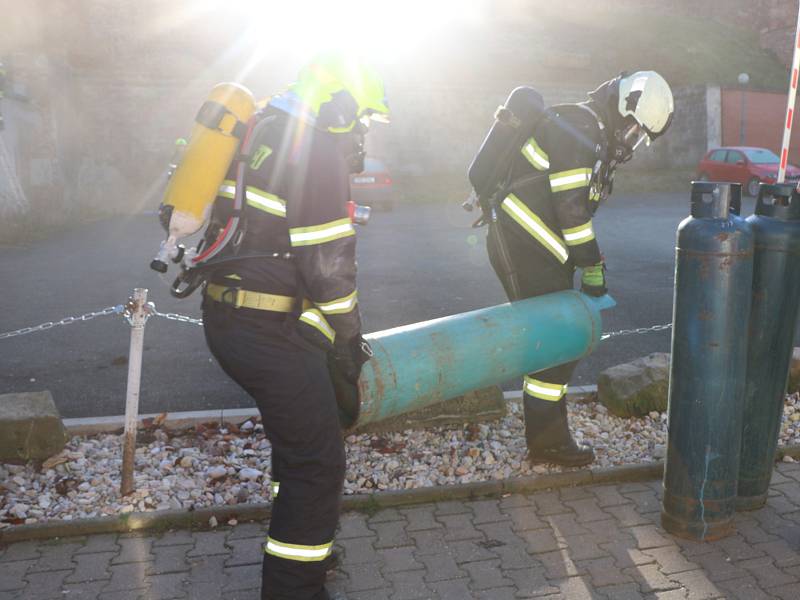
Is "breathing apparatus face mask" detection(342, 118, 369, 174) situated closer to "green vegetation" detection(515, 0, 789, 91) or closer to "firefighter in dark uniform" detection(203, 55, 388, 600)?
"firefighter in dark uniform" detection(203, 55, 388, 600)

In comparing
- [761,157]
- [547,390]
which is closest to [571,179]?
[547,390]

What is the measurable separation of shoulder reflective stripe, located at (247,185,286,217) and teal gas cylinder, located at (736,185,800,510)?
2087 mm

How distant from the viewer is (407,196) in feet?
76.4

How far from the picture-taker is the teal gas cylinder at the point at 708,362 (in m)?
3.39

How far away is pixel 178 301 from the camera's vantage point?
9.09m

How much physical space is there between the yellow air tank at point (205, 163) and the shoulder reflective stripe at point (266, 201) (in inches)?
4.6

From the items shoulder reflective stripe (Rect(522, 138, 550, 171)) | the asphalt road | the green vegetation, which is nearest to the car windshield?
the green vegetation

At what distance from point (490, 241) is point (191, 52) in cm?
2514

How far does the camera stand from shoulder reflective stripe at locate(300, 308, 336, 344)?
2.87 metres

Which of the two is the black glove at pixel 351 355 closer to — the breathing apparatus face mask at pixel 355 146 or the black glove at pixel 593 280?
the breathing apparatus face mask at pixel 355 146

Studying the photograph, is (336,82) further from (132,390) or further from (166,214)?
(132,390)

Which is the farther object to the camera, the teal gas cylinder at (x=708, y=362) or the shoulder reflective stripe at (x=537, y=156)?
the shoulder reflective stripe at (x=537, y=156)

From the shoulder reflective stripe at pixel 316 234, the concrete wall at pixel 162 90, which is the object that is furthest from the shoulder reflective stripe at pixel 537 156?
the concrete wall at pixel 162 90

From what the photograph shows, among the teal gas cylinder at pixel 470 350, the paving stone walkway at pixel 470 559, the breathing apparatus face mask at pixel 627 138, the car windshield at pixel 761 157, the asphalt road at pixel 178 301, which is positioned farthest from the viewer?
the car windshield at pixel 761 157
